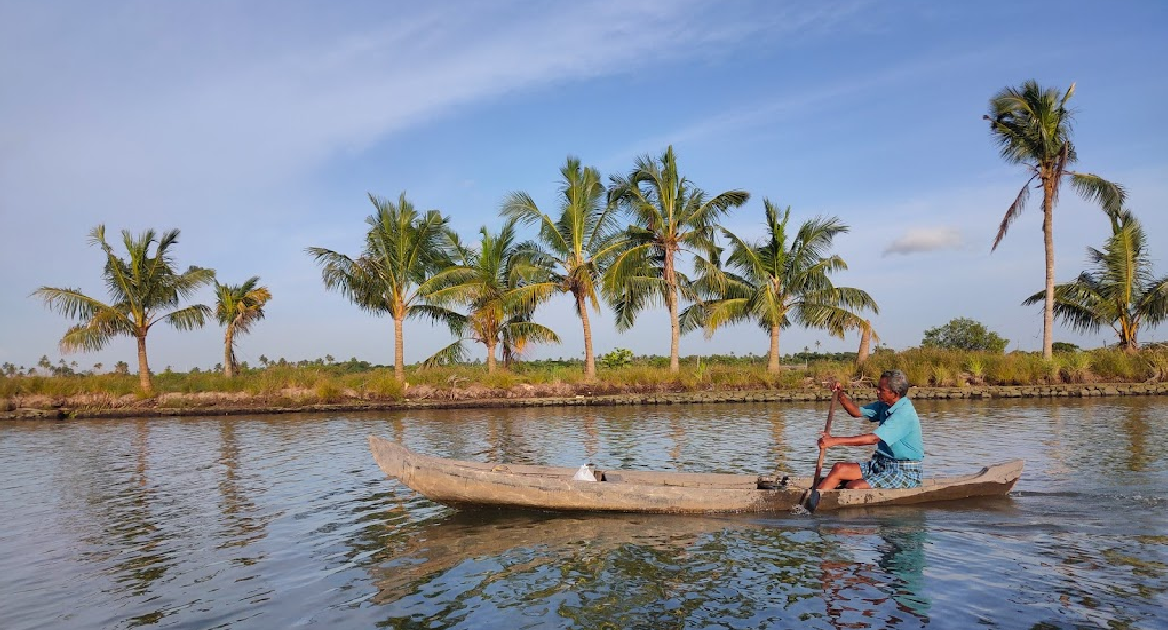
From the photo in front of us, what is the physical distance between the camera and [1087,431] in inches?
637

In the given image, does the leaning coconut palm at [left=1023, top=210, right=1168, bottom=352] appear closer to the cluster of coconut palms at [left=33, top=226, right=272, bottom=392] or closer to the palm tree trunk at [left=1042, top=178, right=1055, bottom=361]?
the palm tree trunk at [left=1042, top=178, right=1055, bottom=361]

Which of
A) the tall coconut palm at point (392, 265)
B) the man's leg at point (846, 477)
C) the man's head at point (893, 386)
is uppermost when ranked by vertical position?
the tall coconut palm at point (392, 265)

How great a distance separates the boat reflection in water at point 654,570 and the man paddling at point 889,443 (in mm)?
564

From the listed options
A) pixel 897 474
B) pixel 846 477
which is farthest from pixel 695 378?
pixel 897 474

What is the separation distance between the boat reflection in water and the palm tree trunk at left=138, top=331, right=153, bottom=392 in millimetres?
25461

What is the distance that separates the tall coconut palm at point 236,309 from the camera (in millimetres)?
33469

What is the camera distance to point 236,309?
111 ft

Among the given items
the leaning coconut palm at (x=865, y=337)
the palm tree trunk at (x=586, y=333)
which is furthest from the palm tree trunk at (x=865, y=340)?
the palm tree trunk at (x=586, y=333)

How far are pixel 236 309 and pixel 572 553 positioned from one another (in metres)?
31.0

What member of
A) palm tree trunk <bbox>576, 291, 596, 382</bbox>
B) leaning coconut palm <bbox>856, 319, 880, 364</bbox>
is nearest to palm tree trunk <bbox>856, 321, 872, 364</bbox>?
leaning coconut palm <bbox>856, 319, 880, 364</bbox>

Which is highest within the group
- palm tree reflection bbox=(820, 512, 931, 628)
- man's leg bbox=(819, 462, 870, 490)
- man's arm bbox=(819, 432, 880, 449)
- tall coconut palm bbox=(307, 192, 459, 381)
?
tall coconut palm bbox=(307, 192, 459, 381)

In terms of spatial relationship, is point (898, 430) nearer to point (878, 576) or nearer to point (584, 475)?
point (878, 576)

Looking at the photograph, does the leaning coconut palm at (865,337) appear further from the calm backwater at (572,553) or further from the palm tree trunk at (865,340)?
the calm backwater at (572,553)

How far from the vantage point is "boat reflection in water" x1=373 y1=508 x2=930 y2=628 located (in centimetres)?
608
